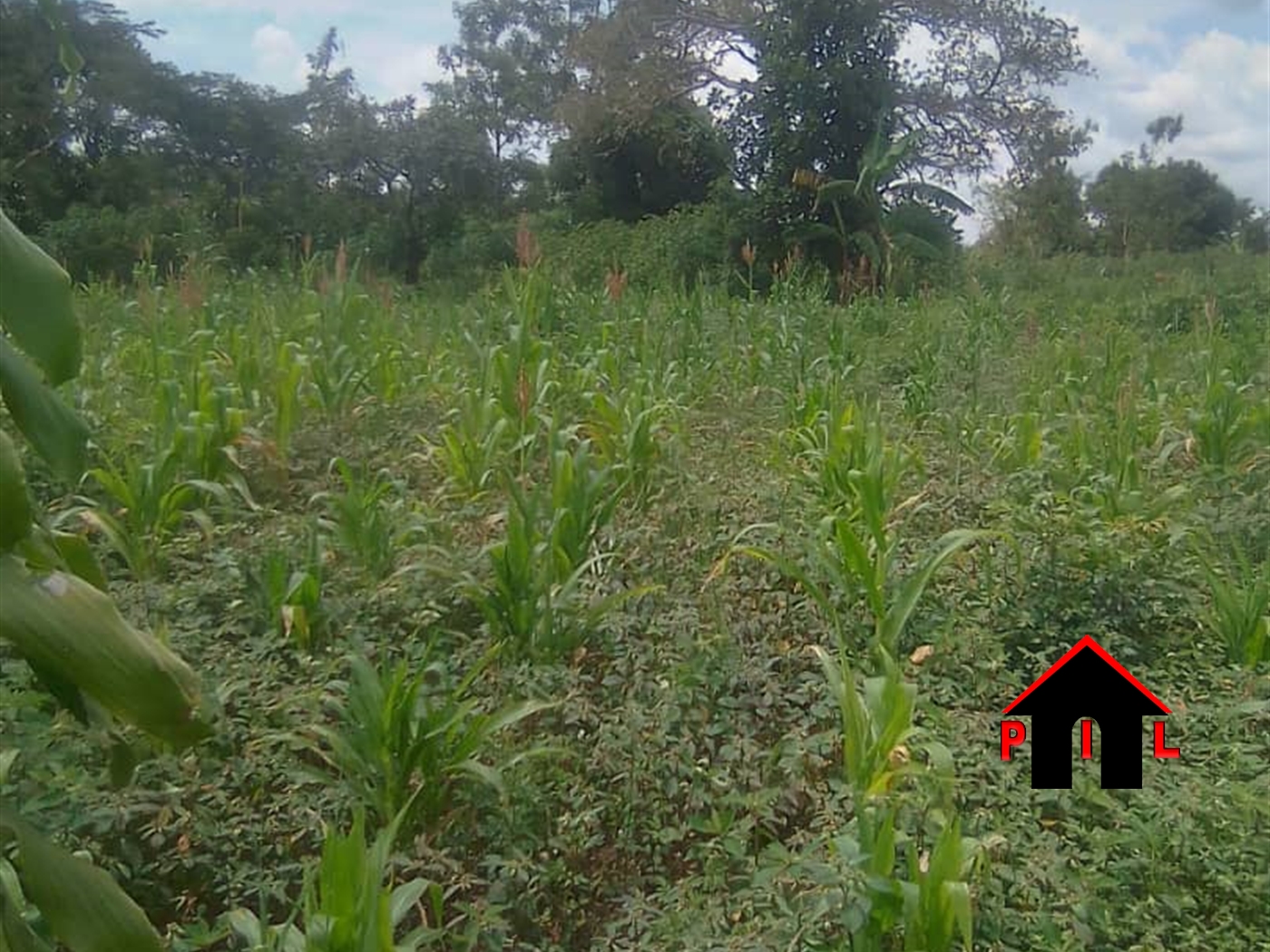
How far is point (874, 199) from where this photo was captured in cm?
969

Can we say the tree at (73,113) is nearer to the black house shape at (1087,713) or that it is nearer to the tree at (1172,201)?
the black house shape at (1087,713)

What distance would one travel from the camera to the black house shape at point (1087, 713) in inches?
77.8

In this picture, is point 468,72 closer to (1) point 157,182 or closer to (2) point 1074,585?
(1) point 157,182

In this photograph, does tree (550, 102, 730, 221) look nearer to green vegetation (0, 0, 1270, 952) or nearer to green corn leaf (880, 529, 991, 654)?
green vegetation (0, 0, 1270, 952)

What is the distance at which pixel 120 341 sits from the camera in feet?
14.6

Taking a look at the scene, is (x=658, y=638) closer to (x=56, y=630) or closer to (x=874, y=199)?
(x=56, y=630)

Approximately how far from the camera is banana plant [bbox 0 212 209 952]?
71 cm

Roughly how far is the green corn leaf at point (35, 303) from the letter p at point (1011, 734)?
178 centimetres

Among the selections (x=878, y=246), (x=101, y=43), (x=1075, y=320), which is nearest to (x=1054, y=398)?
(x=1075, y=320)

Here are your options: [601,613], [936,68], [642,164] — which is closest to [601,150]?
[642,164]

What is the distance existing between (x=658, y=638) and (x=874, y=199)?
804 centimetres

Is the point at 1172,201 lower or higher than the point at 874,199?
higher

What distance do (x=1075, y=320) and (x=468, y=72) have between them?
13.6 m

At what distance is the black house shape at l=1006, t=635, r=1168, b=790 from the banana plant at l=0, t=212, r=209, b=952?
5.34ft
